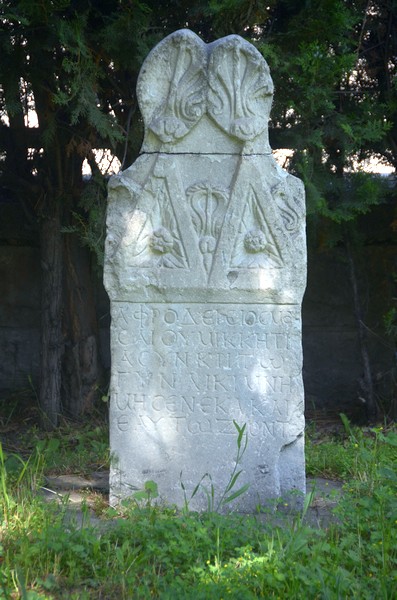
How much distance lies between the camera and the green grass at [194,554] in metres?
3.28

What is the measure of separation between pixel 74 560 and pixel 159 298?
153cm

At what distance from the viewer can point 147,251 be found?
4.56m

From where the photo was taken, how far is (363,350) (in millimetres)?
6906

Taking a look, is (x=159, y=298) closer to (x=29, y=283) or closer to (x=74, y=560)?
(x=74, y=560)

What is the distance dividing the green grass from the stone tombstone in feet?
1.11

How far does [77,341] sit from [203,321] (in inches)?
102

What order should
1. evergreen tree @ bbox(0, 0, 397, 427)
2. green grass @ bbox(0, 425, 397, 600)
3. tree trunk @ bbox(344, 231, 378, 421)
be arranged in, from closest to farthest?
green grass @ bbox(0, 425, 397, 600)
evergreen tree @ bbox(0, 0, 397, 427)
tree trunk @ bbox(344, 231, 378, 421)

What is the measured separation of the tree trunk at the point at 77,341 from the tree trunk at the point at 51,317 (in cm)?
23

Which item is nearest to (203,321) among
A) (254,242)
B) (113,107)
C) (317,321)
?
(254,242)

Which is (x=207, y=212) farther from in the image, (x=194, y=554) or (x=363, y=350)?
(x=363, y=350)

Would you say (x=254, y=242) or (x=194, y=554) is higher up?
(x=254, y=242)

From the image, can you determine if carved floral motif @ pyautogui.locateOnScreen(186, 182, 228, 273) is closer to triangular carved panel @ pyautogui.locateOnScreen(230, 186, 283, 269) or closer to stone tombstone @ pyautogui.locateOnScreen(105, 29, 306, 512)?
stone tombstone @ pyautogui.locateOnScreen(105, 29, 306, 512)

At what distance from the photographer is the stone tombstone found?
450cm

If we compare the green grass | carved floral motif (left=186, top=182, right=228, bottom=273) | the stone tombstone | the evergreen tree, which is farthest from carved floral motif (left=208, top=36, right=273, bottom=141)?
the green grass
